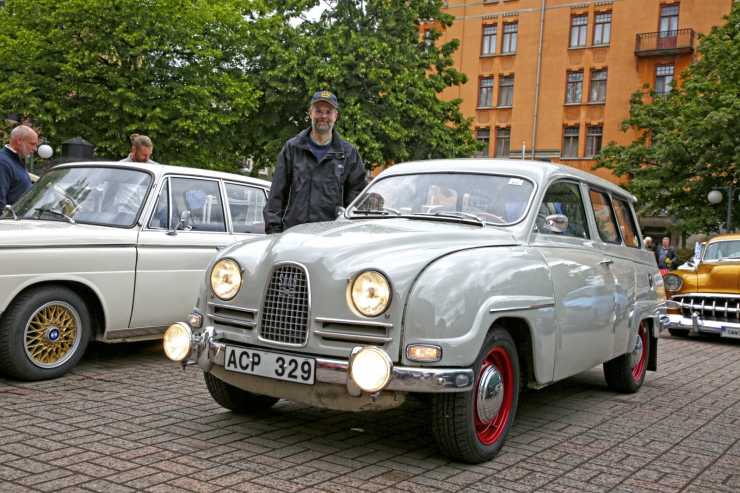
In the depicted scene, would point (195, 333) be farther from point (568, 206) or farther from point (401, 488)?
point (568, 206)

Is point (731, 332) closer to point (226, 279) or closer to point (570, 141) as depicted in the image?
point (226, 279)

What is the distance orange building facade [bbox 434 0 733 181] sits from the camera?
4300cm

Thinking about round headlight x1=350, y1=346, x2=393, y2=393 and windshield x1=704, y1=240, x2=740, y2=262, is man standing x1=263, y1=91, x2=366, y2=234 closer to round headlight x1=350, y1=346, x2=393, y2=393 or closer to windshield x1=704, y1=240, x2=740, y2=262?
round headlight x1=350, y1=346, x2=393, y2=393

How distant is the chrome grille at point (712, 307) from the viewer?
12.0m

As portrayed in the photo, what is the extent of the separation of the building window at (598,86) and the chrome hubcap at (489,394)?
42.7 m

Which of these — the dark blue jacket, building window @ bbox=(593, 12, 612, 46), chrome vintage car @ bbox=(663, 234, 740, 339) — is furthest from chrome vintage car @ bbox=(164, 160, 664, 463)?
building window @ bbox=(593, 12, 612, 46)

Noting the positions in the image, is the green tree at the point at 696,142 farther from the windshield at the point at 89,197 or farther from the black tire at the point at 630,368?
the windshield at the point at 89,197

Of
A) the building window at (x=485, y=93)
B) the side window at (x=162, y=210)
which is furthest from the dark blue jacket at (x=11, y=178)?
the building window at (x=485, y=93)

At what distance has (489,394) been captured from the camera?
4.59 metres

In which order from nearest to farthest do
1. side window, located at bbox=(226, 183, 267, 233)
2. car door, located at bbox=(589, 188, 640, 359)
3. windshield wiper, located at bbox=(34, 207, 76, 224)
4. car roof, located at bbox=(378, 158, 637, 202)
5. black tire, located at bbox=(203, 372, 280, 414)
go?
1. black tire, located at bbox=(203, 372, 280, 414)
2. car roof, located at bbox=(378, 158, 637, 202)
3. car door, located at bbox=(589, 188, 640, 359)
4. windshield wiper, located at bbox=(34, 207, 76, 224)
5. side window, located at bbox=(226, 183, 267, 233)

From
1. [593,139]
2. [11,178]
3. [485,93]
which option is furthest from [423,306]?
[485,93]

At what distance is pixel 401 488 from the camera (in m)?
4.04

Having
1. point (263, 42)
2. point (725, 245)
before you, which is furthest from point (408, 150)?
point (725, 245)

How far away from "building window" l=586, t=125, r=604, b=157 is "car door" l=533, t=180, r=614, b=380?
40.2m
